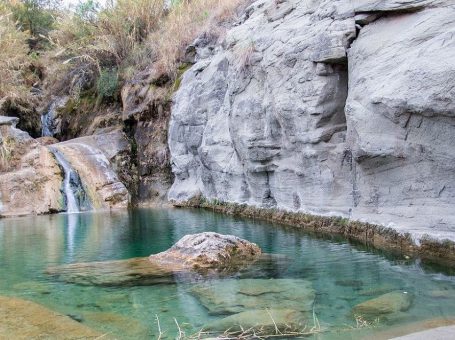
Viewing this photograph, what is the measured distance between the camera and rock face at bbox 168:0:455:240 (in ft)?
23.7

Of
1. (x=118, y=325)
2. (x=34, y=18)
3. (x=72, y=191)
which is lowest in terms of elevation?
(x=118, y=325)

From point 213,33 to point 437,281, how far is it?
1321cm

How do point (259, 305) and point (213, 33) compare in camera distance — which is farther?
point (213, 33)

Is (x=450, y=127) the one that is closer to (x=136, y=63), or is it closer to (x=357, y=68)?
(x=357, y=68)

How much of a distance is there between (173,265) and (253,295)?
6.37 ft

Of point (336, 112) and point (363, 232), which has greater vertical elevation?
point (336, 112)

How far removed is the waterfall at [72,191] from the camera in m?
16.6

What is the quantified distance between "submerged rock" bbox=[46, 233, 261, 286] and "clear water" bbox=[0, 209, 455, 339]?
0.30 m

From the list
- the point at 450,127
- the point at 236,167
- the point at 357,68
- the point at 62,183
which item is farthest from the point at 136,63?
the point at 450,127

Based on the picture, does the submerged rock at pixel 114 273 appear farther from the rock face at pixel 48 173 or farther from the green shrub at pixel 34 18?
the green shrub at pixel 34 18

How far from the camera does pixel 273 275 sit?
6512mm

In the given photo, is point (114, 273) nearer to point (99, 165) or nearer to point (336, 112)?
point (336, 112)

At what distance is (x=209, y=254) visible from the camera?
719cm

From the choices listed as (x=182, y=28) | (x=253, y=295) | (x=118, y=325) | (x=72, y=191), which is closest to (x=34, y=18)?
(x=182, y=28)
